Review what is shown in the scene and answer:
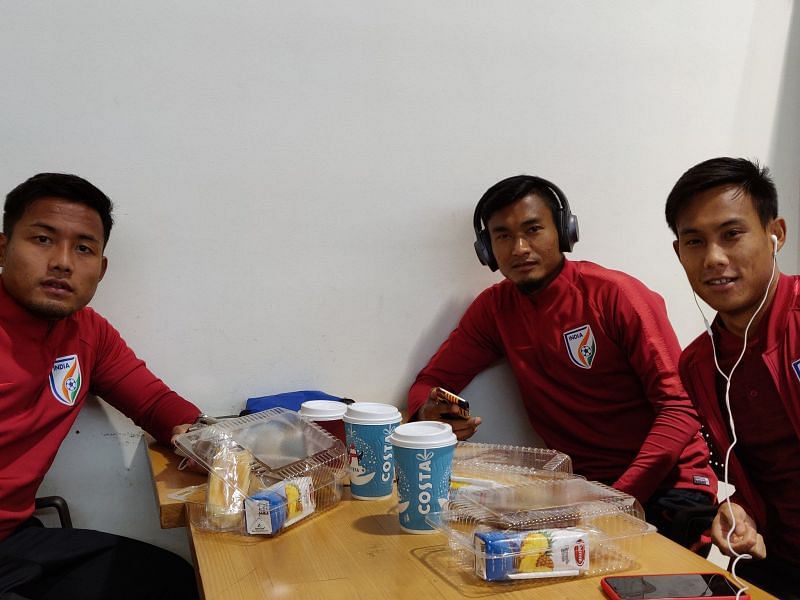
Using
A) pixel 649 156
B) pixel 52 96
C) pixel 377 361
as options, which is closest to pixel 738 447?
pixel 377 361

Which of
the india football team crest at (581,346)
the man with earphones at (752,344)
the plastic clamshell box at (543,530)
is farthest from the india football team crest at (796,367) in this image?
the india football team crest at (581,346)

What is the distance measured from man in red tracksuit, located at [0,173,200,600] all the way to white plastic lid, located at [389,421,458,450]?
694 millimetres

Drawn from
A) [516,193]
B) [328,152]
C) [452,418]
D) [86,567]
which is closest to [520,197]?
[516,193]

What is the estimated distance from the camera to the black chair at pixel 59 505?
1.67m

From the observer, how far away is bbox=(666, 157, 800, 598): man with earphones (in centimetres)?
136

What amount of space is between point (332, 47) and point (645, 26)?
1145 mm

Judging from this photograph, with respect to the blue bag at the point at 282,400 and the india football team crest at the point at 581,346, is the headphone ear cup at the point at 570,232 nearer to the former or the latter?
the india football team crest at the point at 581,346

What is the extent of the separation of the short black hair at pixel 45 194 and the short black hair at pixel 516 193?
106cm

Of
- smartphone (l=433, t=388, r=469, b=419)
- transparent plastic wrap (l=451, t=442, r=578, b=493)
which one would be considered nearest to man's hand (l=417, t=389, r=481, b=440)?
smartphone (l=433, t=388, r=469, b=419)

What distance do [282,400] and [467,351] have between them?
591mm

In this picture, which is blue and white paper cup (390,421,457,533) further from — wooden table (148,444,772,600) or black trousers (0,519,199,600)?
black trousers (0,519,199,600)

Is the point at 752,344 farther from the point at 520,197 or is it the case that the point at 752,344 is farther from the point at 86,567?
the point at 86,567

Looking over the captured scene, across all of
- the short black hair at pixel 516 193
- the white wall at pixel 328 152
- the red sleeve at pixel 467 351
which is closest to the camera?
the white wall at pixel 328 152

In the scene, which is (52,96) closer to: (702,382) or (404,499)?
(404,499)
